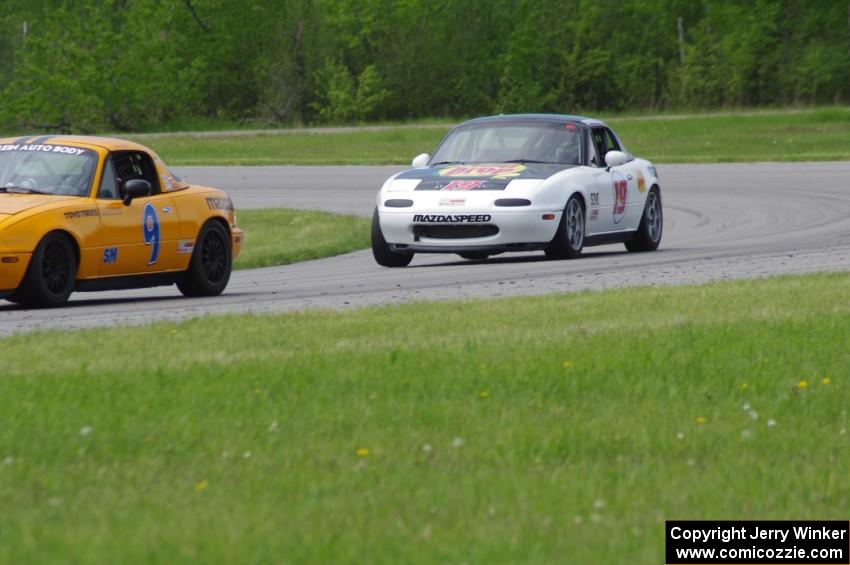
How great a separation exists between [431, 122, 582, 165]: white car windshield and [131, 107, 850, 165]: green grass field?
17778 mm

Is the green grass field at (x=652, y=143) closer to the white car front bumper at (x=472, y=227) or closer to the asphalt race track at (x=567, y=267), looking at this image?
the asphalt race track at (x=567, y=267)

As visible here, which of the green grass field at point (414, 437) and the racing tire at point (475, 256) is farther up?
the green grass field at point (414, 437)

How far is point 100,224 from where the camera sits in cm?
1233

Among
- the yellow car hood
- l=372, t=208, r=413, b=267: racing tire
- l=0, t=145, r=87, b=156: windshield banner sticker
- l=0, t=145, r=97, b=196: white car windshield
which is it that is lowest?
l=372, t=208, r=413, b=267: racing tire

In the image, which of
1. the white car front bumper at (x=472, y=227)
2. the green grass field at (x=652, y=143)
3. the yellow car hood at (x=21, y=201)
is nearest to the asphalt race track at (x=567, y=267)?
the white car front bumper at (x=472, y=227)

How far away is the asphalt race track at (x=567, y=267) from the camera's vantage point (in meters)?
12.0

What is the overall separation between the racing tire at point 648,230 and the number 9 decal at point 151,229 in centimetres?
618

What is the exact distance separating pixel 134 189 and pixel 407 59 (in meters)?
49.6

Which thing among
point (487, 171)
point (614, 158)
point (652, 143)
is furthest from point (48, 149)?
point (652, 143)

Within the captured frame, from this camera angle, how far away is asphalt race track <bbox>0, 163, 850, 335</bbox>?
12.0 metres

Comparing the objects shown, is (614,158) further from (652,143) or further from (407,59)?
(407,59)

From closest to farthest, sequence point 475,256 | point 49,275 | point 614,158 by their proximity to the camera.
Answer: point 49,275 < point 614,158 < point 475,256

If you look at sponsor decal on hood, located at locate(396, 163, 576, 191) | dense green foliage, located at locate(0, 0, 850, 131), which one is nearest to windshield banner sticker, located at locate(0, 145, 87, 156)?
sponsor decal on hood, located at locate(396, 163, 576, 191)

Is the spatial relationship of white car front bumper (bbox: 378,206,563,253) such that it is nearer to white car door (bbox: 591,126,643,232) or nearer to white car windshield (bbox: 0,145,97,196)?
white car door (bbox: 591,126,643,232)
